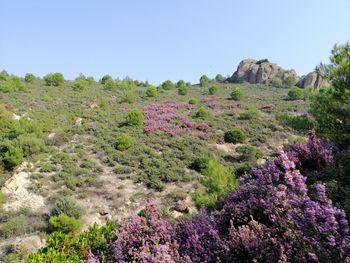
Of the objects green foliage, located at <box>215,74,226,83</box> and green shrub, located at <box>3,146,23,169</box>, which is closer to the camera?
green shrub, located at <box>3,146,23,169</box>

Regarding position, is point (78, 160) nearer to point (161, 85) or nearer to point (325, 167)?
point (325, 167)

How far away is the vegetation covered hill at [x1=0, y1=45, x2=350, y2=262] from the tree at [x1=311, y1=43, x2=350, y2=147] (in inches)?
1.9

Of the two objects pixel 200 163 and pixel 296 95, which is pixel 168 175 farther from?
pixel 296 95

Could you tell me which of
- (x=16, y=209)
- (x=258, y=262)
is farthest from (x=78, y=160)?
(x=258, y=262)

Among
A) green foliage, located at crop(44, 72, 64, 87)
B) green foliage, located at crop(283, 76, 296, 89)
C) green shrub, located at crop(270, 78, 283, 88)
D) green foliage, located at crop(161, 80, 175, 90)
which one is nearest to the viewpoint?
green foliage, located at crop(44, 72, 64, 87)

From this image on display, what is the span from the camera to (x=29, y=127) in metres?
26.5

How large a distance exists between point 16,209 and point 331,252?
17351mm

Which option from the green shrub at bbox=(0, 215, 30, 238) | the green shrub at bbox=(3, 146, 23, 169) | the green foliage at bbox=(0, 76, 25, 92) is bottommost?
the green shrub at bbox=(0, 215, 30, 238)

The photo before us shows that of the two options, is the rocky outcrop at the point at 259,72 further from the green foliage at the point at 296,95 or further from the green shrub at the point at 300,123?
the green shrub at the point at 300,123

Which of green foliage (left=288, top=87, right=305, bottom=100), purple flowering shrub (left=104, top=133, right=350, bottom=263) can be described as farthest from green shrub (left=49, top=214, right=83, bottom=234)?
green foliage (left=288, top=87, right=305, bottom=100)

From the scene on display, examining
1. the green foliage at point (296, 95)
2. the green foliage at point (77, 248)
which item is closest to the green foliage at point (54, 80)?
the green foliage at point (296, 95)

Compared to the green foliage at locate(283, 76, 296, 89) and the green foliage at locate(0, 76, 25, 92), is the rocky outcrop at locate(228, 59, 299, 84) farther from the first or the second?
the green foliage at locate(0, 76, 25, 92)

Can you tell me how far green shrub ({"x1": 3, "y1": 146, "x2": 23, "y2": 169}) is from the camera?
2100 cm

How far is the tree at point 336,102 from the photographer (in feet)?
30.9
